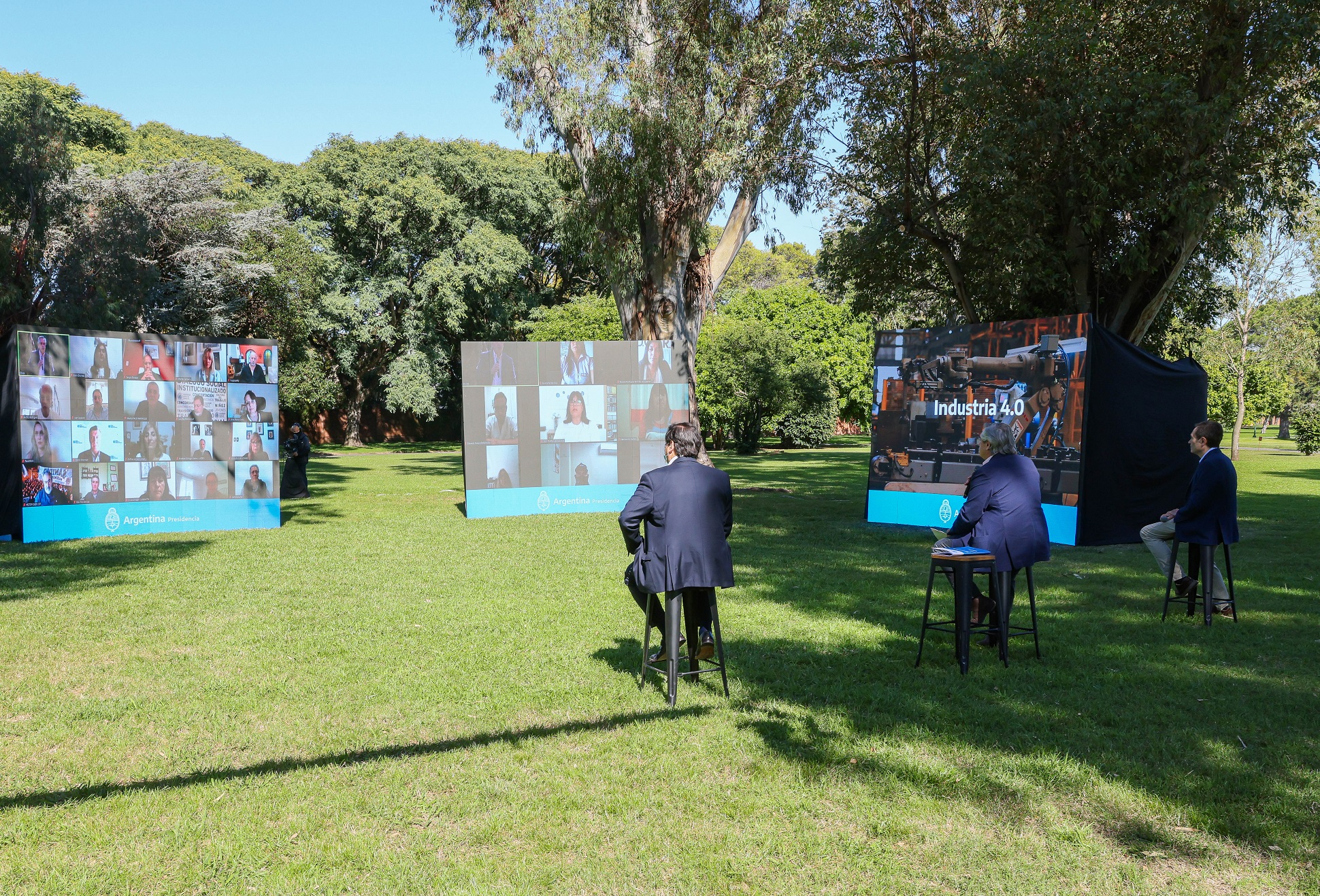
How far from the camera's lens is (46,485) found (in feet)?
44.5

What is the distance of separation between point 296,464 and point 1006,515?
54.0 ft

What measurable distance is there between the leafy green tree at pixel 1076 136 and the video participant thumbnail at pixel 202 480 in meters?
11.7

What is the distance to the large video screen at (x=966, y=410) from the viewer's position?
1278 cm

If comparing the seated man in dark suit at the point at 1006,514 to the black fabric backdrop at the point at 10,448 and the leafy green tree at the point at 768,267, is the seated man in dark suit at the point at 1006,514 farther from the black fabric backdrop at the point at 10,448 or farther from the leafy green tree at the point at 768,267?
the leafy green tree at the point at 768,267

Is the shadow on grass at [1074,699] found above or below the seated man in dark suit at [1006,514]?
below

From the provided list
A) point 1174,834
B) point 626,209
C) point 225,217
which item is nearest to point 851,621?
point 1174,834

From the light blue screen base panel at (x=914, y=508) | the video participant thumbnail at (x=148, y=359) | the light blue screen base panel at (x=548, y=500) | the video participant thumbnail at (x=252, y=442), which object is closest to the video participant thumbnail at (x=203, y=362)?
the video participant thumbnail at (x=148, y=359)

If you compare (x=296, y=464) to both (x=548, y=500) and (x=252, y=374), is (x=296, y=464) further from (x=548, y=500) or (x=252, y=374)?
(x=548, y=500)

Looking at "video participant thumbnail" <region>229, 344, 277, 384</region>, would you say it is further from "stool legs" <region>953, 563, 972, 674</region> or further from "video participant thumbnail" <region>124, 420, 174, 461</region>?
"stool legs" <region>953, 563, 972, 674</region>

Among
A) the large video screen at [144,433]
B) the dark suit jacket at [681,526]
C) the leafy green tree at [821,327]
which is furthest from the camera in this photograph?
the leafy green tree at [821,327]

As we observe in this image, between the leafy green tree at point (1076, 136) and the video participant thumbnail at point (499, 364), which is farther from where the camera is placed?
the video participant thumbnail at point (499, 364)

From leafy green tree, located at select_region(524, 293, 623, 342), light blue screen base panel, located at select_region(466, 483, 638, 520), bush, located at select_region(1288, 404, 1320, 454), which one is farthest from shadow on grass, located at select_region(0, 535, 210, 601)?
bush, located at select_region(1288, 404, 1320, 454)

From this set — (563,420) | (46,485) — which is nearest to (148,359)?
(46,485)

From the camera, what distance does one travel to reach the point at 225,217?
28.9 metres
